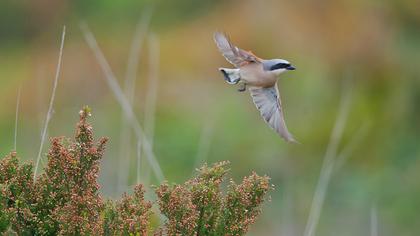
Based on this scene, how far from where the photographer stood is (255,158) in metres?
13.4

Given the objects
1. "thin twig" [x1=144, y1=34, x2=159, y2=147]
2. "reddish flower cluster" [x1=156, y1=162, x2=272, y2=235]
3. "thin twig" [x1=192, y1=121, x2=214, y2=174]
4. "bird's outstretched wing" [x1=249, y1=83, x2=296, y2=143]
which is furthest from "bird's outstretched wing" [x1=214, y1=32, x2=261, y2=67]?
"reddish flower cluster" [x1=156, y1=162, x2=272, y2=235]

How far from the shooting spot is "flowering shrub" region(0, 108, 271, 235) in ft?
15.8

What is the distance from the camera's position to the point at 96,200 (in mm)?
4855

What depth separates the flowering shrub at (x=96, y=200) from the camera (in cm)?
480

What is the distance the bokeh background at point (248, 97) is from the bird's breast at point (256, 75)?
4.59m

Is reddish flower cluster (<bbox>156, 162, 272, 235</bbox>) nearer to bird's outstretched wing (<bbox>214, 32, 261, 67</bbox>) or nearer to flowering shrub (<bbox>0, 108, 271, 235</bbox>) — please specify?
flowering shrub (<bbox>0, 108, 271, 235</bbox>)

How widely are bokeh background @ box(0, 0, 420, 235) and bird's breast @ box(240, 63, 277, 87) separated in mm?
4585

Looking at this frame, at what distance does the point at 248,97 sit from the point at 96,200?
29.9ft

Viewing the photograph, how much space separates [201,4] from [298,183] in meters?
4.17

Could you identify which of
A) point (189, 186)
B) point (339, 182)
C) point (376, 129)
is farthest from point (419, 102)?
point (189, 186)

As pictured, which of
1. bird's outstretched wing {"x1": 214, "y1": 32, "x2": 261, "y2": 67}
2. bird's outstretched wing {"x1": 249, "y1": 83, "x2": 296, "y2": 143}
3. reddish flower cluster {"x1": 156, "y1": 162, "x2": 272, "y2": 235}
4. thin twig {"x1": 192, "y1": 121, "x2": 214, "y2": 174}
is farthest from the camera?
thin twig {"x1": 192, "y1": 121, "x2": 214, "y2": 174}

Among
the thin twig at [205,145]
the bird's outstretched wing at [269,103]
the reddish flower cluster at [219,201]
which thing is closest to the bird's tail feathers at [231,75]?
the bird's outstretched wing at [269,103]

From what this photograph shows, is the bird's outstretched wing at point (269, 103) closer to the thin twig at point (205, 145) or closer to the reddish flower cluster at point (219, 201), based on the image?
the thin twig at point (205, 145)

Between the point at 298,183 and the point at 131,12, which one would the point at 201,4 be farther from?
the point at 298,183
